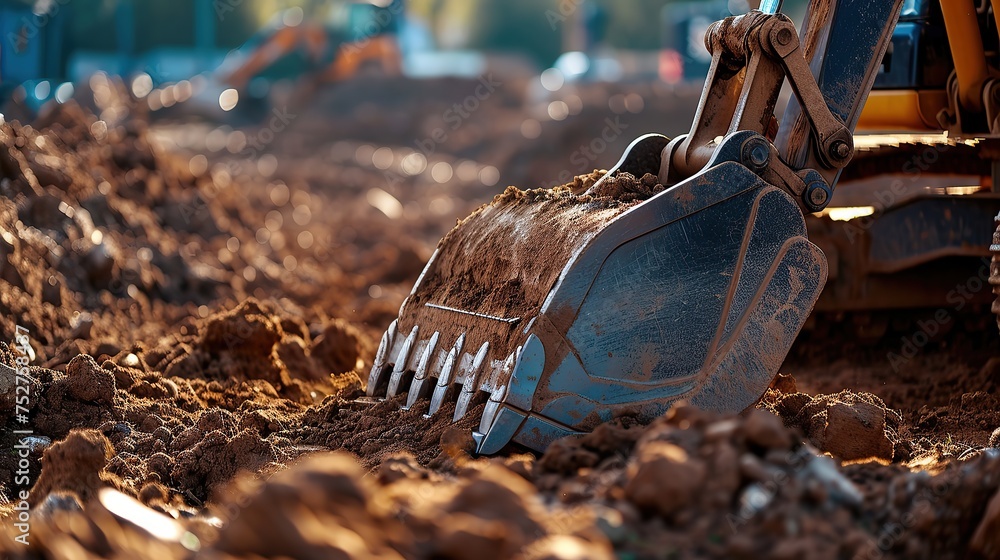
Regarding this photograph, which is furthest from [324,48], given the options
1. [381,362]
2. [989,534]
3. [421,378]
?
[989,534]

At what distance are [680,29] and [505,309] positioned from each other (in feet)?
85.3

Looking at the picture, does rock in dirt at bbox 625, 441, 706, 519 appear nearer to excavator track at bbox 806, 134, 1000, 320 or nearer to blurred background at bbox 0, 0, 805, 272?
excavator track at bbox 806, 134, 1000, 320

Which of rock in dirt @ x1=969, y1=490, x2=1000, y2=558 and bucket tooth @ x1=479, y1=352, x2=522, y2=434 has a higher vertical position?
rock in dirt @ x1=969, y1=490, x2=1000, y2=558

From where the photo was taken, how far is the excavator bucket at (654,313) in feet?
11.3

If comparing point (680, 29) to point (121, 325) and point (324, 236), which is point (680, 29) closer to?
point (324, 236)

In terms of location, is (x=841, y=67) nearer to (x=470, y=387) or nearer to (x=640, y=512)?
(x=470, y=387)

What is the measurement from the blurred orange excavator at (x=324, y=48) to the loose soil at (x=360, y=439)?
16847mm

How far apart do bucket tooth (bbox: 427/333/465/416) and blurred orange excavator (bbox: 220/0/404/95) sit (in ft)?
71.8

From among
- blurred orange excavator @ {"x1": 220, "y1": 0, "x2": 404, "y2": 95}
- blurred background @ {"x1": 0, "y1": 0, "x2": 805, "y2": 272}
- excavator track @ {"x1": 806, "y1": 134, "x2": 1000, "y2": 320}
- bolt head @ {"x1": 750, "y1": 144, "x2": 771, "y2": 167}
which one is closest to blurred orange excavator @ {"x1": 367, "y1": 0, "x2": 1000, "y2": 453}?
bolt head @ {"x1": 750, "y1": 144, "x2": 771, "y2": 167}

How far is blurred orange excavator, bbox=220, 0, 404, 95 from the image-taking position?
2492cm

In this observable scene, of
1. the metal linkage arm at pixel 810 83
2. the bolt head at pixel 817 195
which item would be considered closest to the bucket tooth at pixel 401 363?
the metal linkage arm at pixel 810 83

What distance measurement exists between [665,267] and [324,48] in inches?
939

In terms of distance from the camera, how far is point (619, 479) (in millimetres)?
2531

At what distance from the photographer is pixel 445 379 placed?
3883 mm
